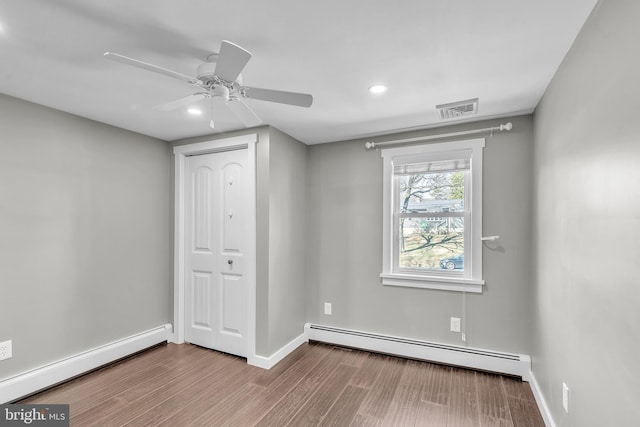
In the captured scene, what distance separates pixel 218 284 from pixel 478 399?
2.59 meters

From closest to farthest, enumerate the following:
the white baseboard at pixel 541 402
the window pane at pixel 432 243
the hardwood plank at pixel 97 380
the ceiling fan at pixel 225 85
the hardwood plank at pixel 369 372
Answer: the ceiling fan at pixel 225 85 < the white baseboard at pixel 541 402 < the hardwood plank at pixel 97 380 < the hardwood plank at pixel 369 372 < the window pane at pixel 432 243

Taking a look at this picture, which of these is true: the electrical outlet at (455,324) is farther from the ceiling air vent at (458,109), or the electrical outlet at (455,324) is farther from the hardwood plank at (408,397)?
the ceiling air vent at (458,109)

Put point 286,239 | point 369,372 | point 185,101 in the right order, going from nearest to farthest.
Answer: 1. point 185,101
2. point 369,372
3. point 286,239

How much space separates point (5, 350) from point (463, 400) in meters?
3.44

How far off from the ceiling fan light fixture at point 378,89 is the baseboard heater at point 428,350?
2.38 m

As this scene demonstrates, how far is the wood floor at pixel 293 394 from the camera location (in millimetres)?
2160

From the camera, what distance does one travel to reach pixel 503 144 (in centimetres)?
278

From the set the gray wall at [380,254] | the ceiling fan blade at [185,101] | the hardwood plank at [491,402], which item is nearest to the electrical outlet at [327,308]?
the gray wall at [380,254]

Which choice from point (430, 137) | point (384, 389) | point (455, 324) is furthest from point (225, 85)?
point (455, 324)

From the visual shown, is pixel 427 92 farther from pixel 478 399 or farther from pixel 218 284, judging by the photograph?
pixel 218 284

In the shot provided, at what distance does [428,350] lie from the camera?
302 cm

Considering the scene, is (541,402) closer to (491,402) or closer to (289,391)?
(491,402)

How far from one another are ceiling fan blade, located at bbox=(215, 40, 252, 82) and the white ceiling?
203 mm

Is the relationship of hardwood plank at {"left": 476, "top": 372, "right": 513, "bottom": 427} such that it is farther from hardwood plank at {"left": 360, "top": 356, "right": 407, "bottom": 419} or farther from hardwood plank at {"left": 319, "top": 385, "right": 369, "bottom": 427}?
hardwood plank at {"left": 319, "top": 385, "right": 369, "bottom": 427}
